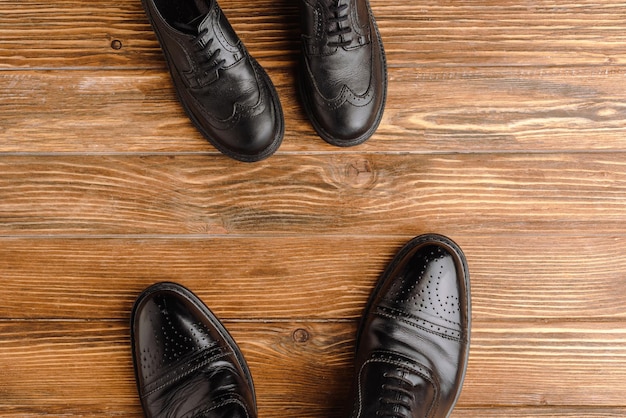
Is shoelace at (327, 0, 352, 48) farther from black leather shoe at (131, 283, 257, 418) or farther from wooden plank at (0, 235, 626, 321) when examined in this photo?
black leather shoe at (131, 283, 257, 418)

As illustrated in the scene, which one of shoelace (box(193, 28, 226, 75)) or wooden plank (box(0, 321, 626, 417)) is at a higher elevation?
shoelace (box(193, 28, 226, 75))

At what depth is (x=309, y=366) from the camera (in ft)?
3.54

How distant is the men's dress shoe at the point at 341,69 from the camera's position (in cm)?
98

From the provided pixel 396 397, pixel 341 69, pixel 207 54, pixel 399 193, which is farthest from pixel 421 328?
pixel 207 54

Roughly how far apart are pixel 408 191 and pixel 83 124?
69 centimetres

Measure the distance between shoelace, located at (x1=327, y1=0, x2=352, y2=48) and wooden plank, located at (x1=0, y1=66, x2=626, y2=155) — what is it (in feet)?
0.45

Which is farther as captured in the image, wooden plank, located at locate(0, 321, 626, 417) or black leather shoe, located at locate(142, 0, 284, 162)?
wooden plank, located at locate(0, 321, 626, 417)

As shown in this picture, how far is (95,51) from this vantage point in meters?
1.09

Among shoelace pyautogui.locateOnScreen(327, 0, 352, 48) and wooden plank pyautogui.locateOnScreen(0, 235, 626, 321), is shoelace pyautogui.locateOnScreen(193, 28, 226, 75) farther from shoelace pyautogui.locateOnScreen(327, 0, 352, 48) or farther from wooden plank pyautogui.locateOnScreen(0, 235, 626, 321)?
wooden plank pyautogui.locateOnScreen(0, 235, 626, 321)

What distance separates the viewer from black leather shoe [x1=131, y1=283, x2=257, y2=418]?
105 cm

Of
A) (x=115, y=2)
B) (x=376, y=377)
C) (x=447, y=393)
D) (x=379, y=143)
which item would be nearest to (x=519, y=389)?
(x=447, y=393)

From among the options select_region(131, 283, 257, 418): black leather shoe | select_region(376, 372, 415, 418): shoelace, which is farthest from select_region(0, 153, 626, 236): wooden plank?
select_region(376, 372, 415, 418): shoelace

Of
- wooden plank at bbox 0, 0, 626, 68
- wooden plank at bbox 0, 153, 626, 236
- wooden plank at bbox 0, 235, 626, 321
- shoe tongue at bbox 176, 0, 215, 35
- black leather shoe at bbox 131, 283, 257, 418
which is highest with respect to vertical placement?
shoe tongue at bbox 176, 0, 215, 35

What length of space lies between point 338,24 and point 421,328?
63cm
